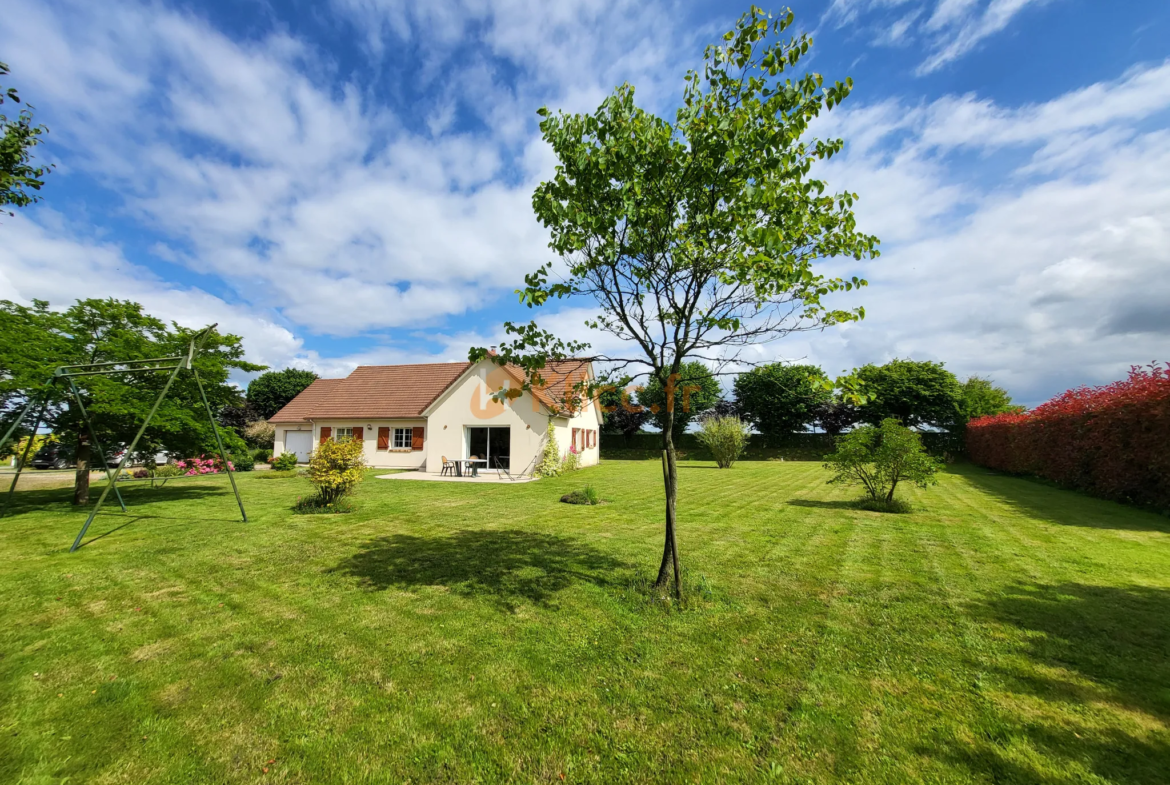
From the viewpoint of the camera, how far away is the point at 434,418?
816 inches

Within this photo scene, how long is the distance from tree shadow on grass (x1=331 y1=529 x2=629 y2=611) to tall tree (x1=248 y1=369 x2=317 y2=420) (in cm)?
3613

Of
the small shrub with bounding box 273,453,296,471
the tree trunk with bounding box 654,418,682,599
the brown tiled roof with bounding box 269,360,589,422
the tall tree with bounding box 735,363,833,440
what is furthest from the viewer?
the tall tree with bounding box 735,363,833,440

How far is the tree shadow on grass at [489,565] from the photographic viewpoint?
18.1ft

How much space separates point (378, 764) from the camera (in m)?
2.64

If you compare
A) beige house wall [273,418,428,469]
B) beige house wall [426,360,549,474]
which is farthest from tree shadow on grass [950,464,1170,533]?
beige house wall [273,418,428,469]

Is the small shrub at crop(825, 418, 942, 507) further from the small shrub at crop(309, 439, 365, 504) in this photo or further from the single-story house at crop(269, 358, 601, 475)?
the small shrub at crop(309, 439, 365, 504)

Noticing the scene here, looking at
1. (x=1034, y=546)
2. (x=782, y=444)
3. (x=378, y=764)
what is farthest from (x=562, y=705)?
(x=782, y=444)

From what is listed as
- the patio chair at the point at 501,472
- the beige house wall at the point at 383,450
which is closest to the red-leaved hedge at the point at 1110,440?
the patio chair at the point at 501,472

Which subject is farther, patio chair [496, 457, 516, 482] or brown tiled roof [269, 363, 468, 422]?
brown tiled roof [269, 363, 468, 422]

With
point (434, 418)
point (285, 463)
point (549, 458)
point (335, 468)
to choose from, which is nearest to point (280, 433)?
point (285, 463)

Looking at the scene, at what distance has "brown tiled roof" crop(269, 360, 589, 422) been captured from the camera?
23688 mm

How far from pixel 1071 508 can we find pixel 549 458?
15.2 meters

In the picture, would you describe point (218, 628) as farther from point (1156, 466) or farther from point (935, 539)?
point (1156, 466)

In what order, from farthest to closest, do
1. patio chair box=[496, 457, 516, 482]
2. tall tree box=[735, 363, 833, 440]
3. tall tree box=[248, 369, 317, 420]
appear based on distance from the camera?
1. tall tree box=[248, 369, 317, 420]
2. tall tree box=[735, 363, 833, 440]
3. patio chair box=[496, 457, 516, 482]
